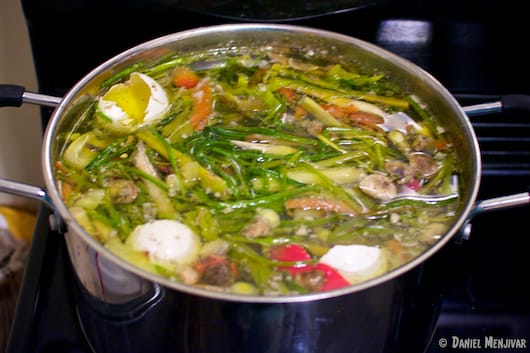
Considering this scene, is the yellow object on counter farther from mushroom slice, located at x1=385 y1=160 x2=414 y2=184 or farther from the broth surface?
mushroom slice, located at x1=385 y1=160 x2=414 y2=184

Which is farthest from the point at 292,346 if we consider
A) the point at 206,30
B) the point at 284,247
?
the point at 206,30

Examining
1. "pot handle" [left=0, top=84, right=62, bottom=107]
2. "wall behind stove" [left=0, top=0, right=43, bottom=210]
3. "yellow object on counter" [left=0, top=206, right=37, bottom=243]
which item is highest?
"pot handle" [left=0, top=84, right=62, bottom=107]

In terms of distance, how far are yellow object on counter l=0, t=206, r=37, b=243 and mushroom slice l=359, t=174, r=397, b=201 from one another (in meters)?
0.97

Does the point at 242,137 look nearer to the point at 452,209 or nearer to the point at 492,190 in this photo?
the point at 452,209

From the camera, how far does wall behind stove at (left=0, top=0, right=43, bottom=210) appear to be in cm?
142

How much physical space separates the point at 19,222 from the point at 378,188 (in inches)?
40.6

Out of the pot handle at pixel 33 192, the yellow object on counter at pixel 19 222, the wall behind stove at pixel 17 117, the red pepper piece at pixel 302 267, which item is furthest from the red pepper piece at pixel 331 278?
the yellow object on counter at pixel 19 222

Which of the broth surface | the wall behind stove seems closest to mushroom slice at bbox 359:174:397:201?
the broth surface

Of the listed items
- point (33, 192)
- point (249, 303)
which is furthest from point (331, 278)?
point (33, 192)

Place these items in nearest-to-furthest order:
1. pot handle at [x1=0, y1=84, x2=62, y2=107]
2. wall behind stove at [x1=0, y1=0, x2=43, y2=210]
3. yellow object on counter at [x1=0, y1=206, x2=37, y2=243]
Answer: pot handle at [x1=0, y1=84, x2=62, y2=107]
wall behind stove at [x1=0, y1=0, x2=43, y2=210]
yellow object on counter at [x1=0, y1=206, x2=37, y2=243]

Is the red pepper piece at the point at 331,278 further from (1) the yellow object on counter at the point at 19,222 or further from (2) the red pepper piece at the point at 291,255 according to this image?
(1) the yellow object on counter at the point at 19,222

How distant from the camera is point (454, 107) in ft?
3.67

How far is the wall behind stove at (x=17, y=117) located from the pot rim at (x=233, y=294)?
0.37 meters

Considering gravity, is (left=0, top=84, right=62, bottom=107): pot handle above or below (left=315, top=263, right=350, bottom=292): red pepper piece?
above
